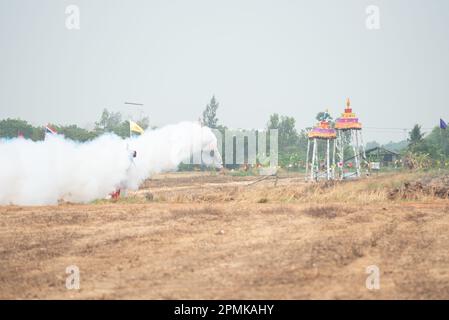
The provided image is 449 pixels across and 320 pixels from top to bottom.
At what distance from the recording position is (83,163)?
89.0ft

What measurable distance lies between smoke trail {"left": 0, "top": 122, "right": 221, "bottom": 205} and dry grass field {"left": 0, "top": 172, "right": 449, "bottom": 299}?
2.49m

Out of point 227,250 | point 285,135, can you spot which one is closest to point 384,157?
point 285,135

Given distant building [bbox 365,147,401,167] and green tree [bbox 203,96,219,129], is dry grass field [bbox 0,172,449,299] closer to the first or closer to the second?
distant building [bbox 365,147,401,167]

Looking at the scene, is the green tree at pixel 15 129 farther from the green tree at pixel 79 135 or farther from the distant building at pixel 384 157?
the distant building at pixel 384 157

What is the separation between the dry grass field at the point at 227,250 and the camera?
11.0m

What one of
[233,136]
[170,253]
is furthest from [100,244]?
[233,136]

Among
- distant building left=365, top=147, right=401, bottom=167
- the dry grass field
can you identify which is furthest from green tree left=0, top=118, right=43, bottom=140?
the dry grass field

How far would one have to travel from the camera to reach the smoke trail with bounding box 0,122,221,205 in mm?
25062

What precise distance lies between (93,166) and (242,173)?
38284 mm

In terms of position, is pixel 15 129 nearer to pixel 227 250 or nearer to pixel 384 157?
pixel 384 157

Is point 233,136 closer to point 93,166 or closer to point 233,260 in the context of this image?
point 93,166

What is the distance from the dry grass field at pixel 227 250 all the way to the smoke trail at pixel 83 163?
249 centimetres
